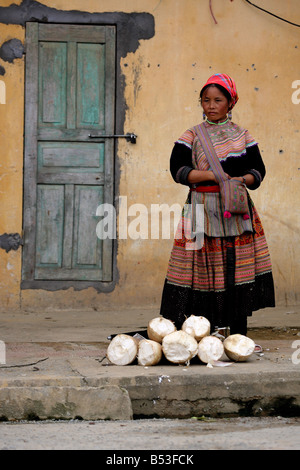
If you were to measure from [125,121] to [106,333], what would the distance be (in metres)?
2.13

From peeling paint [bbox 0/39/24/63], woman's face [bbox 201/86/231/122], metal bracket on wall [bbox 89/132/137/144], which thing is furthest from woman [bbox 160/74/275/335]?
peeling paint [bbox 0/39/24/63]

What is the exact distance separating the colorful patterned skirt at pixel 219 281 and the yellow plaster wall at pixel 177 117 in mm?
2303

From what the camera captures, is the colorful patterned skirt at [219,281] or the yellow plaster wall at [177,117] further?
the yellow plaster wall at [177,117]

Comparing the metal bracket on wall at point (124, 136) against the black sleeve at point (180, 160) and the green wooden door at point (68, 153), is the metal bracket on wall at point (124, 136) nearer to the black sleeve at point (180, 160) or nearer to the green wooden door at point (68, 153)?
the green wooden door at point (68, 153)

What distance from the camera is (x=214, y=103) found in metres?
4.68

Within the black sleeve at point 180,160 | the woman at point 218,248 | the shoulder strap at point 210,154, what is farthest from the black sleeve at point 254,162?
the black sleeve at point 180,160

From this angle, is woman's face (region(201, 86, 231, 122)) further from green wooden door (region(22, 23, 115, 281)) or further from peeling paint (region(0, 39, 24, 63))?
peeling paint (region(0, 39, 24, 63))

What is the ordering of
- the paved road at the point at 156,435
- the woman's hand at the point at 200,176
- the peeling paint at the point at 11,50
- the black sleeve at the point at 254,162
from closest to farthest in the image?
the paved road at the point at 156,435
the woman's hand at the point at 200,176
the black sleeve at the point at 254,162
the peeling paint at the point at 11,50

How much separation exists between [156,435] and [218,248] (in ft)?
4.90

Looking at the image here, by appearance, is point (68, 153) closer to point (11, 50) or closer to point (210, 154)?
point (11, 50)

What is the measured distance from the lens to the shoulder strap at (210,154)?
462 cm

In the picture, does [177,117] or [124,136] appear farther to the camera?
[177,117]

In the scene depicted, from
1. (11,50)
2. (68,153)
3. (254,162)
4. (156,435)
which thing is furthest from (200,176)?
(11,50)

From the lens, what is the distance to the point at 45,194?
6.96 m
